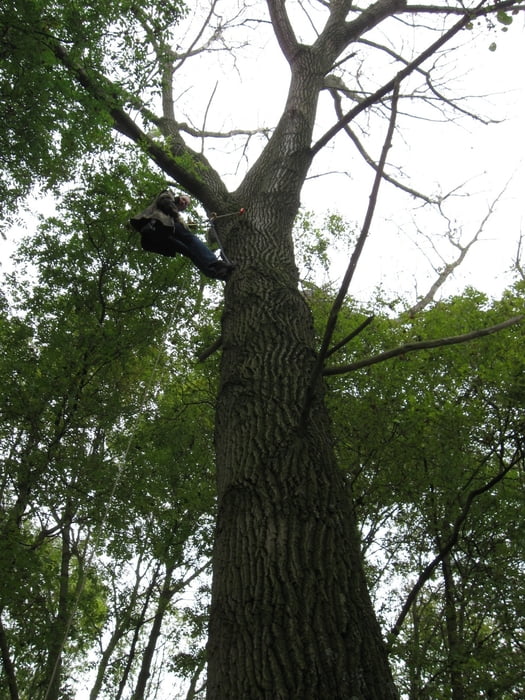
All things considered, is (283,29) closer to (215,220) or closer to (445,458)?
(215,220)

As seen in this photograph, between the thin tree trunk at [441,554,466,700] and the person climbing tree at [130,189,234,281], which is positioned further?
the person climbing tree at [130,189,234,281]

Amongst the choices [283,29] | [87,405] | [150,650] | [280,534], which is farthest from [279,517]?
[150,650]

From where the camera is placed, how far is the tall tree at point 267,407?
1.71 meters

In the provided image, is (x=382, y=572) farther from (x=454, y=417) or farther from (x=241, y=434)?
(x=241, y=434)

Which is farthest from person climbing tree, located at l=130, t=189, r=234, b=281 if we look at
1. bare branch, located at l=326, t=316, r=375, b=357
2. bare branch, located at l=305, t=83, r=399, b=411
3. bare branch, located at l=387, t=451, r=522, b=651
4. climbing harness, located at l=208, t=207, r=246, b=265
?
bare branch, located at l=387, t=451, r=522, b=651

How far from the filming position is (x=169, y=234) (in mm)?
4410

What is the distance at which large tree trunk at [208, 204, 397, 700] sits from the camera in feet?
5.38

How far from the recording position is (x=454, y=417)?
5.38 m

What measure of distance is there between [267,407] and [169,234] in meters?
2.36

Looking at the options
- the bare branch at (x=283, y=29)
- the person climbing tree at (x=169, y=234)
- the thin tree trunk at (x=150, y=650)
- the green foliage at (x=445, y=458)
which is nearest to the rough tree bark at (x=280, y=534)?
the person climbing tree at (x=169, y=234)

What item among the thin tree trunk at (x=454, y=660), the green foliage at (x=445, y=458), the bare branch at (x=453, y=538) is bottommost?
the thin tree trunk at (x=454, y=660)

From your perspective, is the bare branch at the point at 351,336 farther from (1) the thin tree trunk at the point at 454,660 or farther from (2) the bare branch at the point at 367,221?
(1) the thin tree trunk at the point at 454,660

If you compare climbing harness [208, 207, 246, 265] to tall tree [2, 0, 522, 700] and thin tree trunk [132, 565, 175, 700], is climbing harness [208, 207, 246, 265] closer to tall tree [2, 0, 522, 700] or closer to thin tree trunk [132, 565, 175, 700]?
tall tree [2, 0, 522, 700]

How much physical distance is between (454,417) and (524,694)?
2.43 meters
